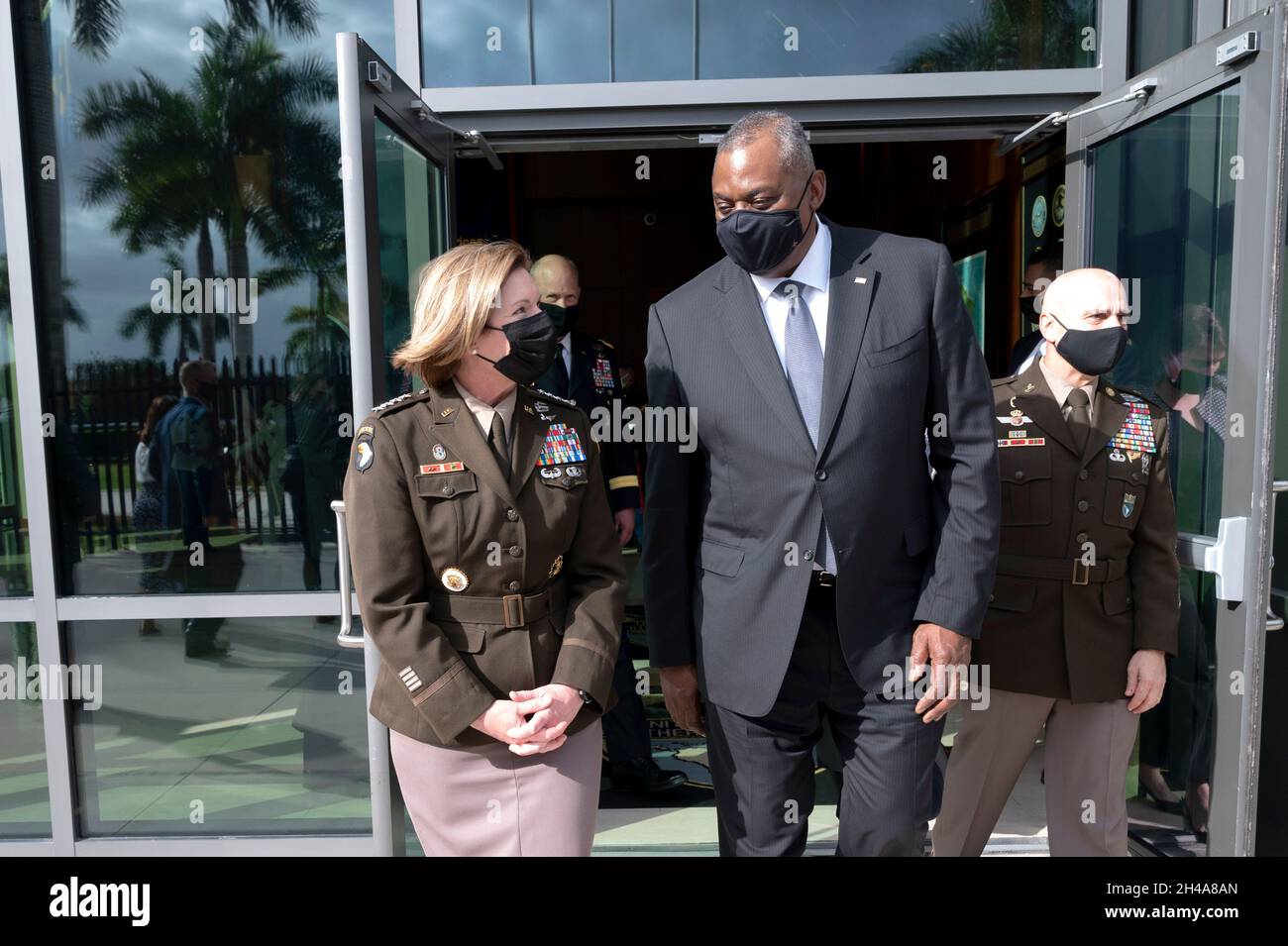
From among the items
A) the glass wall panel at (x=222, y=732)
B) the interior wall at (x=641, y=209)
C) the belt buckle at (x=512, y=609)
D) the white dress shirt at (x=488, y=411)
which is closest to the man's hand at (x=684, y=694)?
the belt buckle at (x=512, y=609)

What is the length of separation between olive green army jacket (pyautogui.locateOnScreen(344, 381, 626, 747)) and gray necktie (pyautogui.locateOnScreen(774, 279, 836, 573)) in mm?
472

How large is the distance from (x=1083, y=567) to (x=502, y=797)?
149cm

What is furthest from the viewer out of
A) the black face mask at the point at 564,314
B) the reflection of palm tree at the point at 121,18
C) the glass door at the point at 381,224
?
the black face mask at the point at 564,314

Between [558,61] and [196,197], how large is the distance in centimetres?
122

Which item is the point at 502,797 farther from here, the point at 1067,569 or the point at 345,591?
the point at 1067,569

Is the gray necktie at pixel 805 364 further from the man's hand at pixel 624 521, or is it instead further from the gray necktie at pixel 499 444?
the man's hand at pixel 624 521

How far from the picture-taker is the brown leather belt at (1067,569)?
2.33 m

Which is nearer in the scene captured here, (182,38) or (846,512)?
(846,512)

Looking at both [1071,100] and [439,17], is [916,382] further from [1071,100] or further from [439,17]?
[439,17]

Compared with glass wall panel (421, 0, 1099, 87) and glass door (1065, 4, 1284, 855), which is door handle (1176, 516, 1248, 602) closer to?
glass door (1065, 4, 1284, 855)

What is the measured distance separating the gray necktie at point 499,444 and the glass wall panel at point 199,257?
1.17 metres

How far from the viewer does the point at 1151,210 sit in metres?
2.84

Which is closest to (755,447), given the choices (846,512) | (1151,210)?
(846,512)

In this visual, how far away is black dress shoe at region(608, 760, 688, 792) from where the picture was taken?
3.66m
